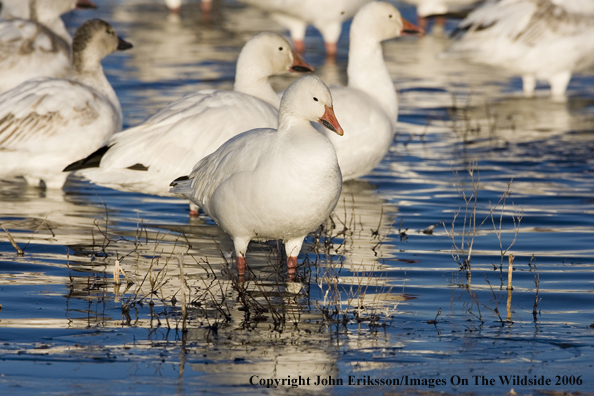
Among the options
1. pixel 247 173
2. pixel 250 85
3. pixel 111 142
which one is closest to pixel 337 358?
pixel 247 173

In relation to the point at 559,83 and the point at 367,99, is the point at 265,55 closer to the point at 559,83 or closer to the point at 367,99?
the point at 367,99

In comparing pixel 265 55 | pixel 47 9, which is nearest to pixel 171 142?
pixel 265 55

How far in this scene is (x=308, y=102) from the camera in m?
5.87

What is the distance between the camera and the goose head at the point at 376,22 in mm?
9719

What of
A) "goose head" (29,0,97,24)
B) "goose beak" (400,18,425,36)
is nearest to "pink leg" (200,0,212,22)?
"goose head" (29,0,97,24)

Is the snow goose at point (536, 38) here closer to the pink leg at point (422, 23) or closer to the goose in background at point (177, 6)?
the pink leg at point (422, 23)

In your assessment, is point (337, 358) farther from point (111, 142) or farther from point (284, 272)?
point (111, 142)

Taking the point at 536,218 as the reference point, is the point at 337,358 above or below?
below

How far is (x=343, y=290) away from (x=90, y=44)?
4.93m

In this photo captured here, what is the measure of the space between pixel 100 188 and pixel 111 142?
146cm

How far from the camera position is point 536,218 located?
7973mm

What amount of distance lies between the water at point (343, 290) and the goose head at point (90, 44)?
125 cm

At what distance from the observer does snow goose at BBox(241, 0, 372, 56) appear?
55.9 feet

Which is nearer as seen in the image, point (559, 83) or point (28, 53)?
point (28, 53)
